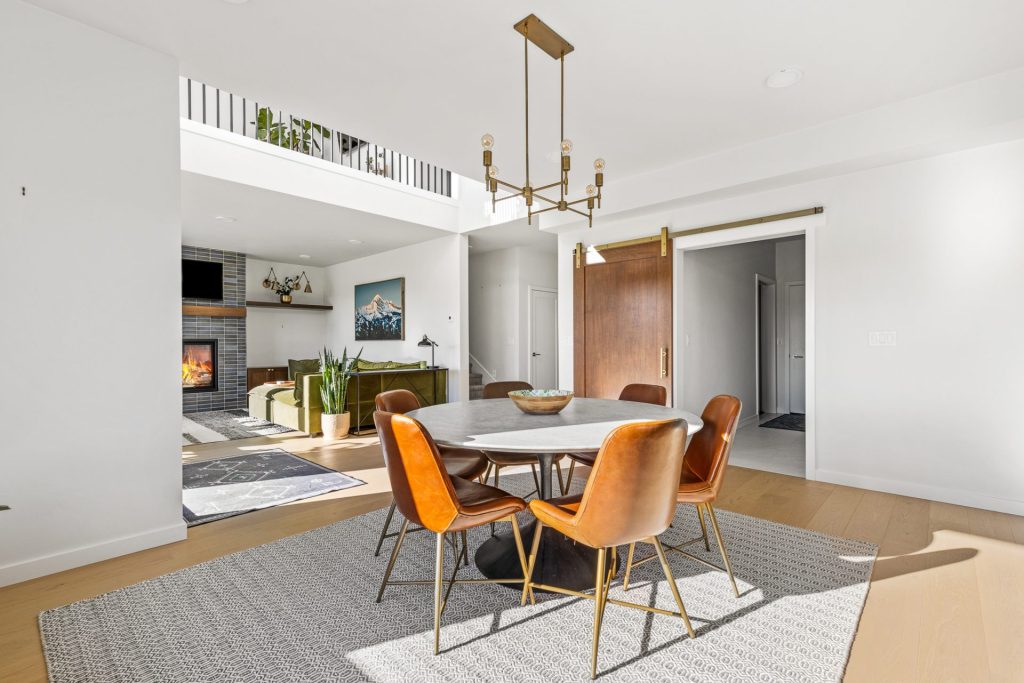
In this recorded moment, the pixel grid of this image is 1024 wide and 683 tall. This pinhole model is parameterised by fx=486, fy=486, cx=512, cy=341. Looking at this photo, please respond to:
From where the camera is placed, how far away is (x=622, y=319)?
4812 mm

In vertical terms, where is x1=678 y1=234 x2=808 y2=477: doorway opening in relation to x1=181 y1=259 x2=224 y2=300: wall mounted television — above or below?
below

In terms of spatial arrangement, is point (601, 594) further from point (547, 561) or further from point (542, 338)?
point (542, 338)

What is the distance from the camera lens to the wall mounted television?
24.5 ft

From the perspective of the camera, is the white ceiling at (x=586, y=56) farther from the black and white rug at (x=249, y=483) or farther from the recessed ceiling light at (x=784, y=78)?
the black and white rug at (x=249, y=483)

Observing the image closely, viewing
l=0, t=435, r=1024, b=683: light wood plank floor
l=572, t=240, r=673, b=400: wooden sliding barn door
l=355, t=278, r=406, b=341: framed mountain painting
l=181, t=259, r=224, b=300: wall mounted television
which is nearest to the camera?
l=0, t=435, r=1024, b=683: light wood plank floor

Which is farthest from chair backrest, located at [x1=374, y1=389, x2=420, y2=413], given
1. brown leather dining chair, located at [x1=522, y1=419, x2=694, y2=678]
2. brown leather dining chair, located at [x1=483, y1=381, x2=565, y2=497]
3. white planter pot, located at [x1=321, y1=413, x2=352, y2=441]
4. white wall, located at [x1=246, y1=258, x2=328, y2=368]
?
white wall, located at [x1=246, y1=258, x2=328, y2=368]

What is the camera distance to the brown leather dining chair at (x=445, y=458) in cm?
241

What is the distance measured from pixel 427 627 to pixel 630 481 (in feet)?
3.16

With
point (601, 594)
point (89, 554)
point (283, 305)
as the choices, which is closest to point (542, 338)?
point (283, 305)

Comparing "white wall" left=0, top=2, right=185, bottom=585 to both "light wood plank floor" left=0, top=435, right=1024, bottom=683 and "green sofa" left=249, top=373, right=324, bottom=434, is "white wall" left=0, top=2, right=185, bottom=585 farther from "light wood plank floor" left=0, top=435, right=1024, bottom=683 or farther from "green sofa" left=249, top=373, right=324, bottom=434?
"green sofa" left=249, top=373, right=324, bottom=434

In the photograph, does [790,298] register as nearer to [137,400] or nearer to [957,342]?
[957,342]

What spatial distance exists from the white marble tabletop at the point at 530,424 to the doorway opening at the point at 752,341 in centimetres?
231

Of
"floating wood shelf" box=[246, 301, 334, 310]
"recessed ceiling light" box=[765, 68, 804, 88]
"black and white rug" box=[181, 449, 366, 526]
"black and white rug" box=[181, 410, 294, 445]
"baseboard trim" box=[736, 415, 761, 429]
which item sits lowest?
"black and white rug" box=[181, 449, 366, 526]

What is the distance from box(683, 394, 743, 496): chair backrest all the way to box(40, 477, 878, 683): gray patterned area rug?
0.46 meters
